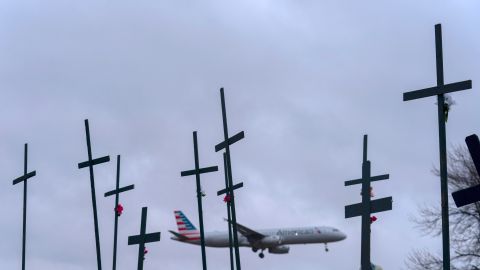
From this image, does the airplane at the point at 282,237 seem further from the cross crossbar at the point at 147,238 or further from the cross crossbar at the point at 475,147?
the cross crossbar at the point at 475,147

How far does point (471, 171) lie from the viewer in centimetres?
3000

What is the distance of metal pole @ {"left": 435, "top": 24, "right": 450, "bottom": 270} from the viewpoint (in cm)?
1448

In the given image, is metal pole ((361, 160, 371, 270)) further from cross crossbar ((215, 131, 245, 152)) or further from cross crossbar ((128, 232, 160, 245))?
cross crossbar ((128, 232, 160, 245))

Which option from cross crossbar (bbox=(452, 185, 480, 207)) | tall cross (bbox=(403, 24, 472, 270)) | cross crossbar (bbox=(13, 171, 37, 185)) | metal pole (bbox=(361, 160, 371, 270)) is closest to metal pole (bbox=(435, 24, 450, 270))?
tall cross (bbox=(403, 24, 472, 270))

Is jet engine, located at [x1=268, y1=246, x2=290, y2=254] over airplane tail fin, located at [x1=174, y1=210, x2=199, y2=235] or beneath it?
beneath

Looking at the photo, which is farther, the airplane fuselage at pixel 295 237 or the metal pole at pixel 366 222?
the airplane fuselage at pixel 295 237

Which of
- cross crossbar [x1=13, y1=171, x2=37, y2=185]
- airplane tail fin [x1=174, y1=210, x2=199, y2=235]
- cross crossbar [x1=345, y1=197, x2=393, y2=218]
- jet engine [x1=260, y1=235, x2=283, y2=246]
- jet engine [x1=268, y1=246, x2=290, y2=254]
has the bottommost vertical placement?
cross crossbar [x1=345, y1=197, x2=393, y2=218]

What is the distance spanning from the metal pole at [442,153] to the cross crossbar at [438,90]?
8 cm

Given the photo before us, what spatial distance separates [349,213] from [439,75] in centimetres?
321

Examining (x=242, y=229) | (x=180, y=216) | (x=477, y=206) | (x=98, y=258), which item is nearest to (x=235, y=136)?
(x=98, y=258)

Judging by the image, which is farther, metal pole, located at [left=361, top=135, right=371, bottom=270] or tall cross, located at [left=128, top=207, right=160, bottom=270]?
tall cross, located at [left=128, top=207, right=160, bottom=270]

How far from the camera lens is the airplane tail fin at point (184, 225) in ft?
295

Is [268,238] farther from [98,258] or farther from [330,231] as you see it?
[98,258]

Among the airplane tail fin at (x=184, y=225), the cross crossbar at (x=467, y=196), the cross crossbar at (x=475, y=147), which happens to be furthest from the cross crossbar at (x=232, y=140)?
the airplane tail fin at (x=184, y=225)
